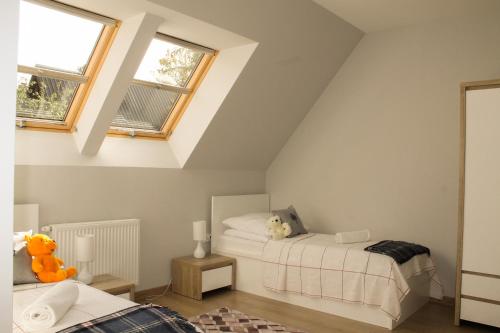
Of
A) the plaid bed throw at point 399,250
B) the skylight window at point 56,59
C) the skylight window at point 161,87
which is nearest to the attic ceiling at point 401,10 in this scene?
the skylight window at point 161,87

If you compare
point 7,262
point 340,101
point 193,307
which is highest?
point 340,101

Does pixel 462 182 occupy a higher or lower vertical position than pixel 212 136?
lower

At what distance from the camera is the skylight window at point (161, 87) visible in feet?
13.0

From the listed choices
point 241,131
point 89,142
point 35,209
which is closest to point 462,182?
point 241,131

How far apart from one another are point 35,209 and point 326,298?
2.43 m

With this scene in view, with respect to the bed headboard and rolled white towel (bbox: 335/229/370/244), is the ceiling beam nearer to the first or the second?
the bed headboard

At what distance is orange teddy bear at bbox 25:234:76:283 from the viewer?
2904 millimetres

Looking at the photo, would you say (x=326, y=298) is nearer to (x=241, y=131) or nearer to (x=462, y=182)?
(x=462, y=182)

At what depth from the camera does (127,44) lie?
10.8ft

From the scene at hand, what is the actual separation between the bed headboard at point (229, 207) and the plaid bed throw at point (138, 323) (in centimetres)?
239

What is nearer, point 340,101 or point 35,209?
point 35,209

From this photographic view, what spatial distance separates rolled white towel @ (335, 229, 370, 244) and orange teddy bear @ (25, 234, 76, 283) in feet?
7.48

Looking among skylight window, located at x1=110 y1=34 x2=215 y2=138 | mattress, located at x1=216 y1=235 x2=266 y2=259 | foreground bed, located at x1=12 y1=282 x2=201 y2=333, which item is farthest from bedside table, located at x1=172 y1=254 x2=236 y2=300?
foreground bed, located at x1=12 y1=282 x2=201 y2=333

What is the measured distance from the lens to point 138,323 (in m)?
2.12
